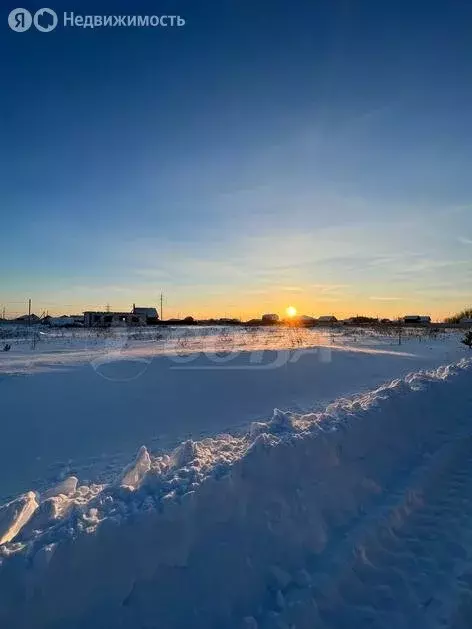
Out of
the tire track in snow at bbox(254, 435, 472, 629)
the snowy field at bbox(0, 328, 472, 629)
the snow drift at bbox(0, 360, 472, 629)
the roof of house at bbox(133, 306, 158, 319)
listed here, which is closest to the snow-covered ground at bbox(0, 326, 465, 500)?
the snowy field at bbox(0, 328, 472, 629)

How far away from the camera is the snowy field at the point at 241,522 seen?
9.84 ft

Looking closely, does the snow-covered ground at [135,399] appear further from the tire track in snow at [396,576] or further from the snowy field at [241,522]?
the tire track in snow at [396,576]

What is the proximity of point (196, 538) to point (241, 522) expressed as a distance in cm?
44

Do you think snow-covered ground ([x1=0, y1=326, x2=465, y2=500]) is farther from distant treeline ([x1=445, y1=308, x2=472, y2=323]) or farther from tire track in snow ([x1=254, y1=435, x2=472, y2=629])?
distant treeline ([x1=445, y1=308, x2=472, y2=323])

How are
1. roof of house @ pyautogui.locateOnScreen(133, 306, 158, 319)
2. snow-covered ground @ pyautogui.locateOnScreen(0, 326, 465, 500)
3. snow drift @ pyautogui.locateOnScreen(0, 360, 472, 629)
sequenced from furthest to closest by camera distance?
roof of house @ pyautogui.locateOnScreen(133, 306, 158, 319) → snow-covered ground @ pyautogui.locateOnScreen(0, 326, 465, 500) → snow drift @ pyautogui.locateOnScreen(0, 360, 472, 629)

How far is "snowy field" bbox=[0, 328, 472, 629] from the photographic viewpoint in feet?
9.84

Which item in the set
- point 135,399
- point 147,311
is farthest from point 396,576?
point 147,311

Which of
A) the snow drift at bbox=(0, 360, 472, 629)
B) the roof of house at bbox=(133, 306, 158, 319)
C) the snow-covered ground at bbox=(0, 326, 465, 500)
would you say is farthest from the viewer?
the roof of house at bbox=(133, 306, 158, 319)

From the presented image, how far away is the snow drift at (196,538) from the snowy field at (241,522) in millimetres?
10

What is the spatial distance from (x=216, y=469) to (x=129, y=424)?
378 centimetres

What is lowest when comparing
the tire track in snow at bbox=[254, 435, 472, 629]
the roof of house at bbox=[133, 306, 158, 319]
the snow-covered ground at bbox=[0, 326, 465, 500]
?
the tire track in snow at bbox=[254, 435, 472, 629]

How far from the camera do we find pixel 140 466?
478 cm

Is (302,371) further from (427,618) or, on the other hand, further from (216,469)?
(427,618)

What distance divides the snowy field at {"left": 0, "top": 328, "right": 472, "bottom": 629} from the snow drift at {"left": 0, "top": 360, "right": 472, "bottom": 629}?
1cm
